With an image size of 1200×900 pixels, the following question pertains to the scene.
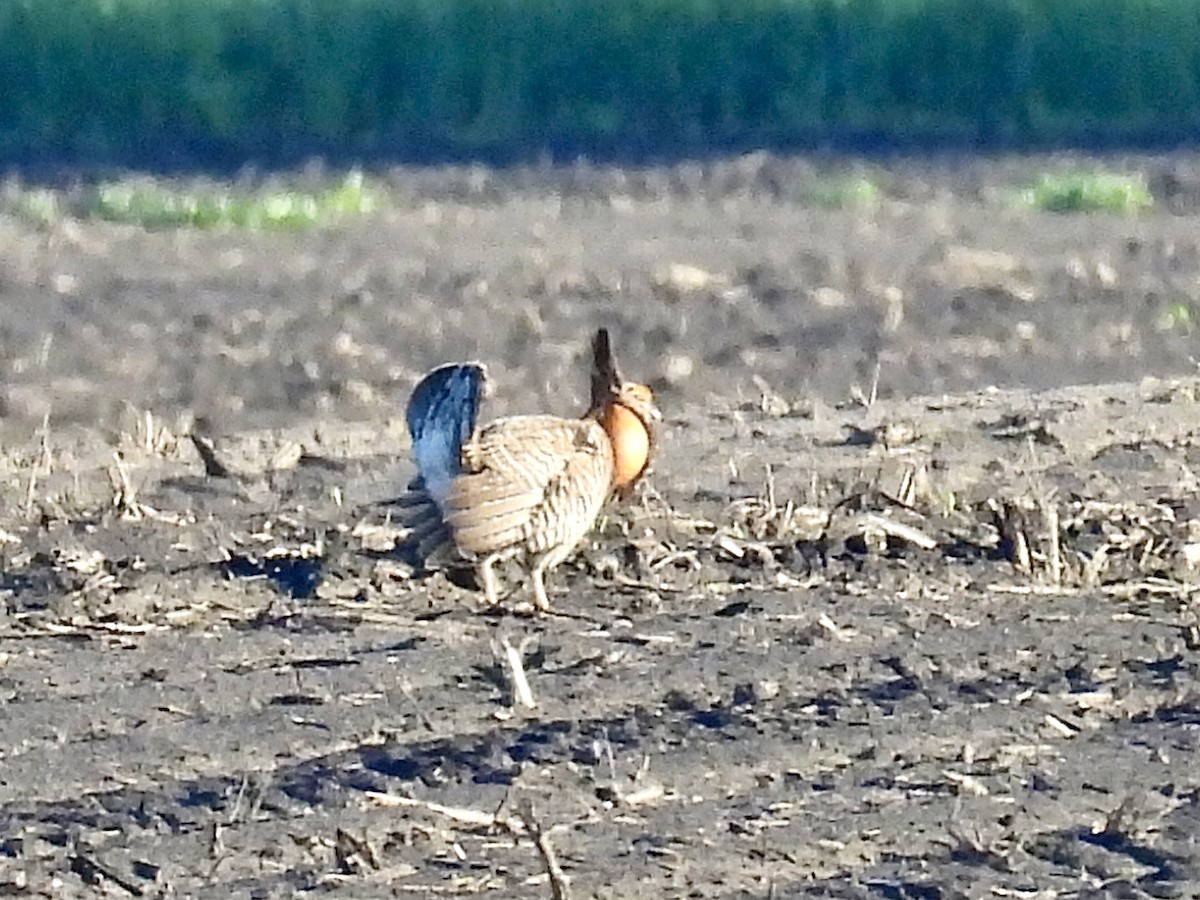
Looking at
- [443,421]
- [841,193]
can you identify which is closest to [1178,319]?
[443,421]

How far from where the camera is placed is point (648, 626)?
7.00m

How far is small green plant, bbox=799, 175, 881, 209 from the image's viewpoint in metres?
18.9

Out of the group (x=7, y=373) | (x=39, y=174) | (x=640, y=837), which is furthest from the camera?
(x=39, y=174)

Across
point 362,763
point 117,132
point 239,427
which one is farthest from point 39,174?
point 362,763

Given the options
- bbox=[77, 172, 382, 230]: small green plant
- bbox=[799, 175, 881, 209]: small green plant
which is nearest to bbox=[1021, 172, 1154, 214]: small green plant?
bbox=[799, 175, 881, 209]: small green plant

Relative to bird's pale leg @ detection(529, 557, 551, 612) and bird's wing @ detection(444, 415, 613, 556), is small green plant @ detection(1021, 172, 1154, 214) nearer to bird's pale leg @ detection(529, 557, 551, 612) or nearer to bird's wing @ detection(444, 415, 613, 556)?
bird's wing @ detection(444, 415, 613, 556)

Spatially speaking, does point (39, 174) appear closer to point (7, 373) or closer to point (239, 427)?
point (7, 373)

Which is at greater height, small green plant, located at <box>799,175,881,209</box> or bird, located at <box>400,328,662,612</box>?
small green plant, located at <box>799,175,881,209</box>

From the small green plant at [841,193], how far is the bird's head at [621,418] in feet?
36.0

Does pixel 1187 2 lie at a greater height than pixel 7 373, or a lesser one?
greater

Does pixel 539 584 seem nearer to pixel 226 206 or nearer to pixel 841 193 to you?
pixel 226 206

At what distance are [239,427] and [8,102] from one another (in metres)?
16.8

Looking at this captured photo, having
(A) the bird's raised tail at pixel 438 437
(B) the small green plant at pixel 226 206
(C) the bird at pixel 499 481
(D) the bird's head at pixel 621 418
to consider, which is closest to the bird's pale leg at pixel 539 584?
(C) the bird at pixel 499 481

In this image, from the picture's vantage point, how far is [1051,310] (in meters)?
13.1
